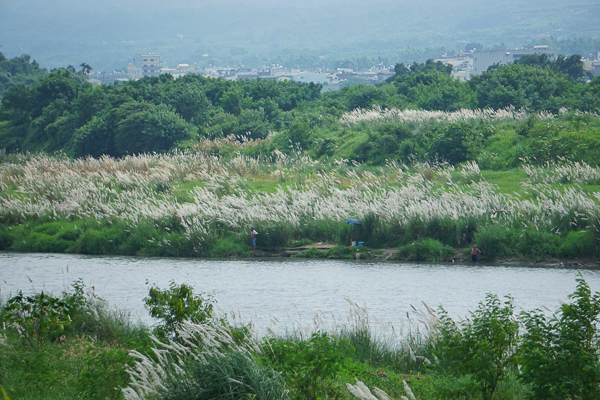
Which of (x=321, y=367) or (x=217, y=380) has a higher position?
(x=321, y=367)

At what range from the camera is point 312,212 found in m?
23.9

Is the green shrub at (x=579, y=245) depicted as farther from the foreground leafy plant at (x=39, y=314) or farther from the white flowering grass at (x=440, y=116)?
the white flowering grass at (x=440, y=116)

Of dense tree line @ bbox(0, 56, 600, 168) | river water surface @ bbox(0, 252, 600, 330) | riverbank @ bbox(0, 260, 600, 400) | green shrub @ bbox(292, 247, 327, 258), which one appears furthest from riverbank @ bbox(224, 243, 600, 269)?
dense tree line @ bbox(0, 56, 600, 168)

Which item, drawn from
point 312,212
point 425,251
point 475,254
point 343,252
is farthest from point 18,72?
point 475,254

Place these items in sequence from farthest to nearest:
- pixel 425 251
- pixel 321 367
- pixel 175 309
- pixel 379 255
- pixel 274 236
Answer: pixel 274 236 < pixel 379 255 < pixel 425 251 < pixel 175 309 < pixel 321 367

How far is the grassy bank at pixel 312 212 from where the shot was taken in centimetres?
2062

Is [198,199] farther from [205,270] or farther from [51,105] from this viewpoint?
[51,105]

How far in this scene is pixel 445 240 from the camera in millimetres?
21859

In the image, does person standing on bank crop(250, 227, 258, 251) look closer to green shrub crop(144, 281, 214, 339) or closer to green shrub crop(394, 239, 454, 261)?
green shrub crop(394, 239, 454, 261)

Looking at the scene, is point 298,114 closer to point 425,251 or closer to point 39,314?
point 425,251

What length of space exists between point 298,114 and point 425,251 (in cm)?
2826

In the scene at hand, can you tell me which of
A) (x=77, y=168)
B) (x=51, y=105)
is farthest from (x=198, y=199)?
(x=51, y=105)

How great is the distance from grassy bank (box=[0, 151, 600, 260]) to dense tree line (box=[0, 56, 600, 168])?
2.93 metres

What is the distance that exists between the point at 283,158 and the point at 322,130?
697cm
